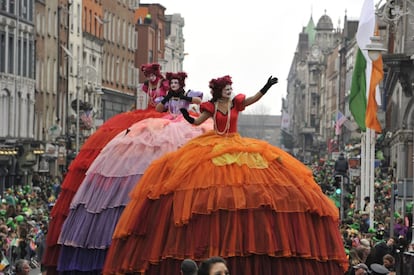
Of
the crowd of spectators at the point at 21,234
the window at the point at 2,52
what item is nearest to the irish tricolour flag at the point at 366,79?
the crowd of spectators at the point at 21,234

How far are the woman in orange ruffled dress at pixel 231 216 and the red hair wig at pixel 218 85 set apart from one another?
27 centimetres

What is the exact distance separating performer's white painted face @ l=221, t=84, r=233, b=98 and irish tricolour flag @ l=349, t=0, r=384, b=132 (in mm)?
17348

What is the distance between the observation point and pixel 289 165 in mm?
13930

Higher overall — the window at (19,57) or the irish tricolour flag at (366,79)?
the window at (19,57)

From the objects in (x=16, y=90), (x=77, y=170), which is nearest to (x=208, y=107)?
(x=77, y=170)

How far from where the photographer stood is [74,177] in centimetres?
1805

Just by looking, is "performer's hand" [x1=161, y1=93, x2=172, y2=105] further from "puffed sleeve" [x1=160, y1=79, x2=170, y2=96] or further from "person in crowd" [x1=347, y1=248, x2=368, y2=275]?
"person in crowd" [x1=347, y1=248, x2=368, y2=275]

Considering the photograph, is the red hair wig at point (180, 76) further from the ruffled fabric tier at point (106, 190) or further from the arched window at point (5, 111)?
the arched window at point (5, 111)

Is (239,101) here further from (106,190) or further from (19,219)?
(19,219)

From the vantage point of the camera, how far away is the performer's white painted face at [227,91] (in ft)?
47.3

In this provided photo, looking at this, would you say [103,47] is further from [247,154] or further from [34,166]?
[247,154]

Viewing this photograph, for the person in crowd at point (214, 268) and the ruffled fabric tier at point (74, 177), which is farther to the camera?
the ruffled fabric tier at point (74, 177)

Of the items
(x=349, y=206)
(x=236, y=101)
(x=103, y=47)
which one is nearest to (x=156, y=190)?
(x=236, y=101)

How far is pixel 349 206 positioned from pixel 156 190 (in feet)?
97.4
